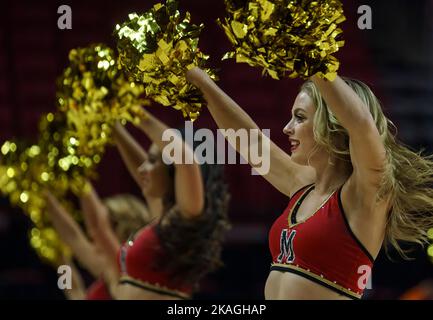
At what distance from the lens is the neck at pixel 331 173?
7.84 ft

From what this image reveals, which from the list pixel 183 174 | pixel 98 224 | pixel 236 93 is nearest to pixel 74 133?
pixel 183 174

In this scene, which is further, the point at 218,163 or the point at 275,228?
the point at 218,163

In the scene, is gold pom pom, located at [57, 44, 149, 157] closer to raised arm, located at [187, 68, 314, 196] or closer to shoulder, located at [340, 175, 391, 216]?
raised arm, located at [187, 68, 314, 196]

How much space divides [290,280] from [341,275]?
135mm

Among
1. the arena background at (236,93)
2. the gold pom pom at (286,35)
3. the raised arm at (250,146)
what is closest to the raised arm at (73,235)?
the arena background at (236,93)

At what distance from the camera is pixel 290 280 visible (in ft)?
7.58

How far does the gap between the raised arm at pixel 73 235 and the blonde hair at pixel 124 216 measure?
0.56 ft

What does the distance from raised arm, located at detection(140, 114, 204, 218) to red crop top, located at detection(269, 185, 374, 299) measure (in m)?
0.99

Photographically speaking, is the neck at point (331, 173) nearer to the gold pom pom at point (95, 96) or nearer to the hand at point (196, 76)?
the hand at point (196, 76)

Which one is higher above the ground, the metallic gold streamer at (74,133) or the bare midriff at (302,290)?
the metallic gold streamer at (74,133)

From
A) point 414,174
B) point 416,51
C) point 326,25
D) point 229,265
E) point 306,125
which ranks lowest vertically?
point 229,265

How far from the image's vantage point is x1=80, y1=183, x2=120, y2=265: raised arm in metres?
4.35

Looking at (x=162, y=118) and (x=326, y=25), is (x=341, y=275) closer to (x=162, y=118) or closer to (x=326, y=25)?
(x=326, y=25)
